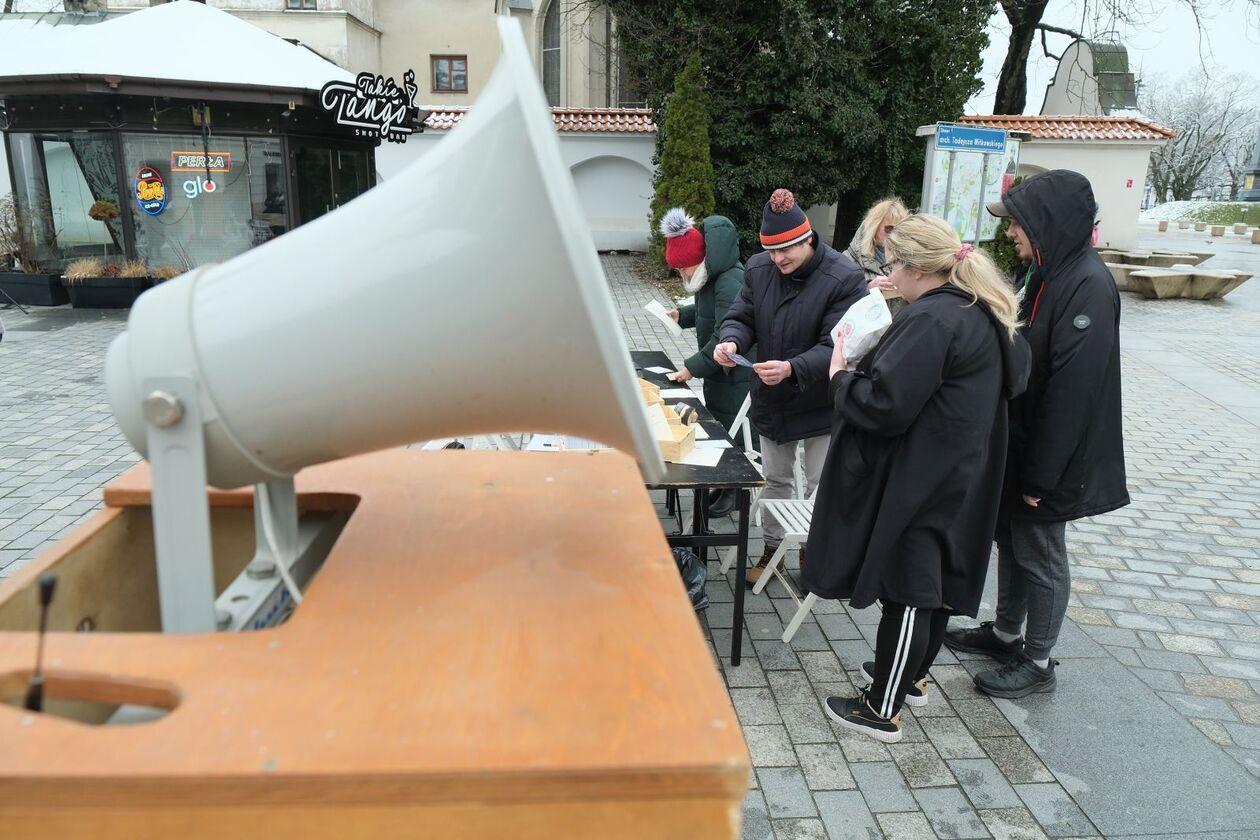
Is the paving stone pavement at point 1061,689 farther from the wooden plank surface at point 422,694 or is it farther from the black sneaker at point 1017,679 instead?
the wooden plank surface at point 422,694

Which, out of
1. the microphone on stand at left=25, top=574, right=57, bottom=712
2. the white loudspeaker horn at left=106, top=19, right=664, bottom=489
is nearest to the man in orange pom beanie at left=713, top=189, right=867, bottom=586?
the white loudspeaker horn at left=106, top=19, right=664, bottom=489

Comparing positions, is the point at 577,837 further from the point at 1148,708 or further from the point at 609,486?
the point at 1148,708

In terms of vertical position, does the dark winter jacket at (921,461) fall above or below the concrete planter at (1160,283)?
above

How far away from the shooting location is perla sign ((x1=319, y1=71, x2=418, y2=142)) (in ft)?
40.2

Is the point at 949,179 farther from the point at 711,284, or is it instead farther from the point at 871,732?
the point at 871,732

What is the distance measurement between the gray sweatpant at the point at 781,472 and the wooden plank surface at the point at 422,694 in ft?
8.72

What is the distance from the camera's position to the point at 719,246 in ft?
14.3

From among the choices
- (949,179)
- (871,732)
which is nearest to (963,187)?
(949,179)

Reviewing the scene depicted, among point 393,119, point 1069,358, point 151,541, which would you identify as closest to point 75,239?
point 393,119

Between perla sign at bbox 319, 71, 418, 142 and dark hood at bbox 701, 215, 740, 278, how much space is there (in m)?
9.52

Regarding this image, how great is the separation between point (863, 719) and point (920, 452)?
3.40ft

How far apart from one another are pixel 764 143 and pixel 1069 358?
535 inches

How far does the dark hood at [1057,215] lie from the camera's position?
2.93 metres

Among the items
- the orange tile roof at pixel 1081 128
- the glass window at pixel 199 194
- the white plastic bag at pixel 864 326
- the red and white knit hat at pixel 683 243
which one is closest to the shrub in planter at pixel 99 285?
the glass window at pixel 199 194
